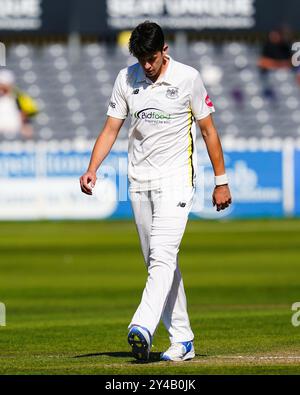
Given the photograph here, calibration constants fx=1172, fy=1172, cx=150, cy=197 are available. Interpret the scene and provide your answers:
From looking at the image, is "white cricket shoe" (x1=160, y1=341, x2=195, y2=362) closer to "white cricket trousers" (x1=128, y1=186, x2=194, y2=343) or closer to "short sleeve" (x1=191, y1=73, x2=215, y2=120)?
"white cricket trousers" (x1=128, y1=186, x2=194, y2=343)

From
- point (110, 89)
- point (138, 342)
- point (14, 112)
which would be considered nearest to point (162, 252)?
point (138, 342)

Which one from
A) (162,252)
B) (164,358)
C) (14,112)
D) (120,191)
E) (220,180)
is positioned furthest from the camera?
(14,112)

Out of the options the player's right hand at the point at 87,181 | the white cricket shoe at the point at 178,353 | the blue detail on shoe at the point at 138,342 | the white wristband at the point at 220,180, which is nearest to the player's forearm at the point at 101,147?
the player's right hand at the point at 87,181

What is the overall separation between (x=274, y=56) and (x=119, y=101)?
27853mm

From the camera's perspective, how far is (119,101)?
27.0ft

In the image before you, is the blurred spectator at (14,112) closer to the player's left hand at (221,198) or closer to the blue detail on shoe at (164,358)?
the blue detail on shoe at (164,358)

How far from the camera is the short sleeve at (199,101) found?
8094mm

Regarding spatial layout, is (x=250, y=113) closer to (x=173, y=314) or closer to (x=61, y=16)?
(x=61, y=16)

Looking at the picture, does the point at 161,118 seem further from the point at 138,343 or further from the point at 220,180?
the point at 138,343

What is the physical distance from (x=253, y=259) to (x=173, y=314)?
40.7 ft

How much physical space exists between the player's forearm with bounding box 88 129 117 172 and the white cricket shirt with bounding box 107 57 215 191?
14 cm

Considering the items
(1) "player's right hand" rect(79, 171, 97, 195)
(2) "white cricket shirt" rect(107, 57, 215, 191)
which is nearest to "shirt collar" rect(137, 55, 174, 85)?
(2) "white cricket shirt" rect(107, 57, 215, 191)

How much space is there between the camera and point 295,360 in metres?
8.07

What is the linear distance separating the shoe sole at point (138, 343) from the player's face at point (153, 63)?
1757 millimetres
